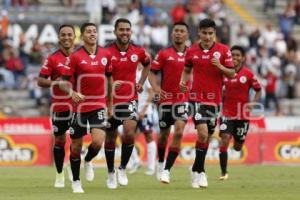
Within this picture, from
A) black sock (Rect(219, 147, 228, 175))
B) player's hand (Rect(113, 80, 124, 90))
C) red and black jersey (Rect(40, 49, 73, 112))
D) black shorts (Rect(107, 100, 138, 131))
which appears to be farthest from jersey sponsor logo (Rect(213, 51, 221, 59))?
black sock (Rect(219, 147, 228, 175))

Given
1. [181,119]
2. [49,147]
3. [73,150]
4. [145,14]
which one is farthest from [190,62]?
[145,14]

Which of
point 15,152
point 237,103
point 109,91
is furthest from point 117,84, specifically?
point 15,152

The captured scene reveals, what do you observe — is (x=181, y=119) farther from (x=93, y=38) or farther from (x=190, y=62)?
(x=93, y=38)

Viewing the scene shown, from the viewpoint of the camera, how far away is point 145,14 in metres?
39.2

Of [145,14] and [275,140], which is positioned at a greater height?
[145,14]

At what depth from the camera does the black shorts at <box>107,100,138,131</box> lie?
20.2 metres

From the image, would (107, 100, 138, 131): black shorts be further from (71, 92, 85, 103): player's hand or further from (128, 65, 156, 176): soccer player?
(128, 65, 156, 176): soccer player

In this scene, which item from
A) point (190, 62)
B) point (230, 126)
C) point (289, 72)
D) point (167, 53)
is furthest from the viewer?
point (289, 72)

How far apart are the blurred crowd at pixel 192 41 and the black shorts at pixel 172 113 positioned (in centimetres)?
1240

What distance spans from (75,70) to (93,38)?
2.20 ft

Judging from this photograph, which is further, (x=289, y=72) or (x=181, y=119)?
(x=289, y=72)

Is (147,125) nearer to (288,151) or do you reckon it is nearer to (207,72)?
(207,72)

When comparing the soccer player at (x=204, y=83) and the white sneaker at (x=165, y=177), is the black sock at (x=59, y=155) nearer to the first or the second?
the white sneaker at (x=165, y=177)

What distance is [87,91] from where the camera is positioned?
61.3ft
